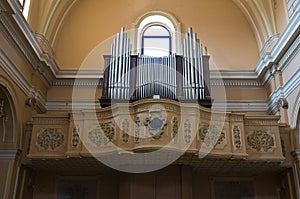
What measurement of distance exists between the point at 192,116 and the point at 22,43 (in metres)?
4.49

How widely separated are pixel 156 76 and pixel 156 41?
8.53ft

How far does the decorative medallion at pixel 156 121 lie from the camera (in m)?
8.03

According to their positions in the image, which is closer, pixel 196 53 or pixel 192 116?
pixel 192 116

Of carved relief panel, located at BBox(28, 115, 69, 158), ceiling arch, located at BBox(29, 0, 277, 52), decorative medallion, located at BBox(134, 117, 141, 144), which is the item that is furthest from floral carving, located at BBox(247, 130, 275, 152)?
carved relief panel, located at BBox(28, 115, 69, 158)

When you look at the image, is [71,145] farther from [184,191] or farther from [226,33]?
[226,33]

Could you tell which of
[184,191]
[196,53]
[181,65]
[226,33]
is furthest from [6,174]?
[226,33]

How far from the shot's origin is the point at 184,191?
891 cm

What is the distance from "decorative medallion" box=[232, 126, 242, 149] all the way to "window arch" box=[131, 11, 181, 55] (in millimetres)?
3775

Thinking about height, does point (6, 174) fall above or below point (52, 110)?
below

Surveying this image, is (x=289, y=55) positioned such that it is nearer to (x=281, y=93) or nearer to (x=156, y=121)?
(x=281, y=93)

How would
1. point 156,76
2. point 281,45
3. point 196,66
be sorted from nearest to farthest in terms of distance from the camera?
point 281,45 < point 156,76 < point 196,66

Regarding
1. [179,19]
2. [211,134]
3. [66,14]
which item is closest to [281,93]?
[211,134]

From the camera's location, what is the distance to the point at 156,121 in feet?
26.7

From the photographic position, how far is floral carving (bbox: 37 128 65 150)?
8.74 m
